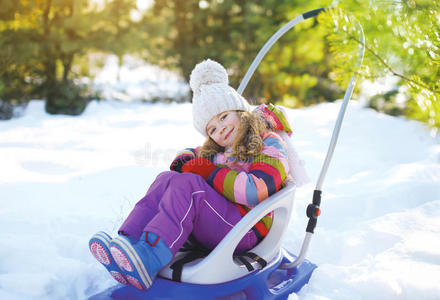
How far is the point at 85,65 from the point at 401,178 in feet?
25.2

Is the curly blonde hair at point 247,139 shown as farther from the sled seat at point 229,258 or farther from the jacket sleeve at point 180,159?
the sled seat at point 229,258

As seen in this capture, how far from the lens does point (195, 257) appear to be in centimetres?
143

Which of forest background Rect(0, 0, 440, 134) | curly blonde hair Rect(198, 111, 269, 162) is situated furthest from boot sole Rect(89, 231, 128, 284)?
forest background Rect(0, 0, 440, 134)

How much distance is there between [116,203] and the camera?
2355mm

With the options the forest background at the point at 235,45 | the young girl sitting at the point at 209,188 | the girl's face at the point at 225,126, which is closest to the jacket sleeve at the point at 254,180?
the young girl sitting at the point at 209,188

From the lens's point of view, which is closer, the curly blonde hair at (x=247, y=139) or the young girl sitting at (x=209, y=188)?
the young girl sitting at (x=209, y=188)

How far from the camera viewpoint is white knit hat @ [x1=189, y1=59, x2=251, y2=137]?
62.5 inches

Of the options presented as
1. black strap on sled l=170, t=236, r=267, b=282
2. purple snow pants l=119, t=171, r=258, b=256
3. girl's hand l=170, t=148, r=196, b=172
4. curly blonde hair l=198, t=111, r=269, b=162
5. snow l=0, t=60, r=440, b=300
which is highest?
curly blonde hair l=198, t=111, r=269, b=162

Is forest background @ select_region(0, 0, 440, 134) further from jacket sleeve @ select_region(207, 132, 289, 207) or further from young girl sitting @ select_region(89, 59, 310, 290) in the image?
jacket sleeve @ select_region(207, 132, 289, 207)

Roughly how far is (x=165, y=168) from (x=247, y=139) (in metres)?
1.57

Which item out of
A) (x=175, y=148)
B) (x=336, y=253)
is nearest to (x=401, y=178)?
(x=336, y=253)

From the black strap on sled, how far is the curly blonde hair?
37 cm

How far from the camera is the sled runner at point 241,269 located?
1.31 meters

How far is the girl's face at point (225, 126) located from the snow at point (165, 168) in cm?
68
